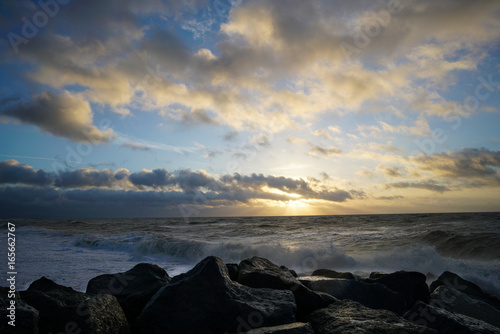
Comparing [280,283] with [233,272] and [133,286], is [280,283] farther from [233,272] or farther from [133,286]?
[133,286]

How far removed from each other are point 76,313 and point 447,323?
4104 millimetres

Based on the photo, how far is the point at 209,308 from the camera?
11.2 ft

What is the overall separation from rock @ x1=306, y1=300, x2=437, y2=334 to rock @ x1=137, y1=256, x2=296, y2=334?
375mm

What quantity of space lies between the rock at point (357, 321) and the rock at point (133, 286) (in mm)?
2504

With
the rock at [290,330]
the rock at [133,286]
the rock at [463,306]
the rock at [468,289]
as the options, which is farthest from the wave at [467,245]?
the rock at [133,286]

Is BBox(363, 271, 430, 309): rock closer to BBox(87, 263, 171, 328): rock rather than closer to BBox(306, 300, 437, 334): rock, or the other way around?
BBox(306, 300, 437, 334): rock

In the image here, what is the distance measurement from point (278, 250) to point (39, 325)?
11815 mm

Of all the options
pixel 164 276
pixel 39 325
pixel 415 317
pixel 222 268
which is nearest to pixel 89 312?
pixel 39 325

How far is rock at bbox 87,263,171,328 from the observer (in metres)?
4.36

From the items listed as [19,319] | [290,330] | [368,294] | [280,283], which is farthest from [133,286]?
[368,294]

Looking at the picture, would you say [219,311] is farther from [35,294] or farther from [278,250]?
[278,250]

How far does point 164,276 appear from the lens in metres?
5.57

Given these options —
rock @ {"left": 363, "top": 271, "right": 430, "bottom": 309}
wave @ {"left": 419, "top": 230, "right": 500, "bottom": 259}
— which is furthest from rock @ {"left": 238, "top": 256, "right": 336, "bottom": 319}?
wave @ {"left": 419, "top": 230, "right": 500, "bottom": 259}

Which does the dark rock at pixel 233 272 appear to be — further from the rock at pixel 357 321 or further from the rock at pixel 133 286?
the rock at pixel 357 321
